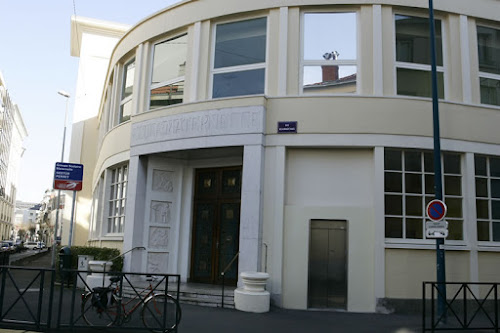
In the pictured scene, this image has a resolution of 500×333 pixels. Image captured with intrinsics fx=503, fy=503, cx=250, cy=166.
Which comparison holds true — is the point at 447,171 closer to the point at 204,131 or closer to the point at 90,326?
the point at 204,131

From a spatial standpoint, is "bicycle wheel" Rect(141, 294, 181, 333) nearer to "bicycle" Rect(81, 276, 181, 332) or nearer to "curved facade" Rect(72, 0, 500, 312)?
"bicycle" Rect(81, 276, 181, 332)

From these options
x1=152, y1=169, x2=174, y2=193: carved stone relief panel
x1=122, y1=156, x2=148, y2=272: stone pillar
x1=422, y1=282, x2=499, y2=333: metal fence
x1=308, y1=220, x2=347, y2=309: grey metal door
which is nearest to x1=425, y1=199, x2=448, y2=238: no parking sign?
x1=422, y1=282, x2=499, y2=333: metal fence

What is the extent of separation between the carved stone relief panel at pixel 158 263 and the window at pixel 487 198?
835cm

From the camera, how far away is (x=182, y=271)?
1450cm

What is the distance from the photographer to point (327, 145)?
477 inches

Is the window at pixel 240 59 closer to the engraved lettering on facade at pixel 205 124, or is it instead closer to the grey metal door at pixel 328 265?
the engraved lettering on facade at pixel 205 124

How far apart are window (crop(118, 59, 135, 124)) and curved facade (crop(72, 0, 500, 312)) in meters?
2.11

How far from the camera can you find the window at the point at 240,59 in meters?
13.3

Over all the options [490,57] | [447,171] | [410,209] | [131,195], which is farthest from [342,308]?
[490,57]

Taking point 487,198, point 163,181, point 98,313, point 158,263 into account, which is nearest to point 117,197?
point 163,181

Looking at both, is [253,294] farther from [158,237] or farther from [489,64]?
[489,64]

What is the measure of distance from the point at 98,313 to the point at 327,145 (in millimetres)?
6567

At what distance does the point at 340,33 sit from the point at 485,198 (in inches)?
217

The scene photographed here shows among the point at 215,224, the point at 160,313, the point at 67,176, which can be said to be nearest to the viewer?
the point at 160,313
